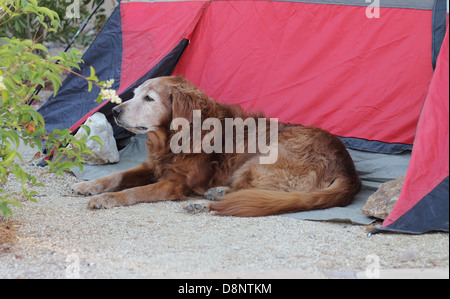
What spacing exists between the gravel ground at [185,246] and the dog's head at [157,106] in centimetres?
74

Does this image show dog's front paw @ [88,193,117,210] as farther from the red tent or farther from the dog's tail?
the red tent

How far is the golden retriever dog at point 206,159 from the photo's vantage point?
3723 mm

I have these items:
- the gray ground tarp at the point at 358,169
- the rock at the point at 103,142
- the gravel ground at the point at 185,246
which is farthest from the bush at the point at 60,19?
the gravel ground at the point at 185,246

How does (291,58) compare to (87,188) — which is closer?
(87,188)

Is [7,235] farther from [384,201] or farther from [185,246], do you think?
[384,201]

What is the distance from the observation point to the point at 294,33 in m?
4.38

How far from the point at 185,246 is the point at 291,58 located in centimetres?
214

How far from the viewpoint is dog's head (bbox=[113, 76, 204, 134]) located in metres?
3.97

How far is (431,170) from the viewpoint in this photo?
2.71m

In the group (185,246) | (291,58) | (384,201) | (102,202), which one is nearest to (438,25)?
(291,58)

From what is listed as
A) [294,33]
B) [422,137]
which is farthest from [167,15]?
[422,137]

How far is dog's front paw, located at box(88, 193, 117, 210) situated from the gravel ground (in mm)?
70
